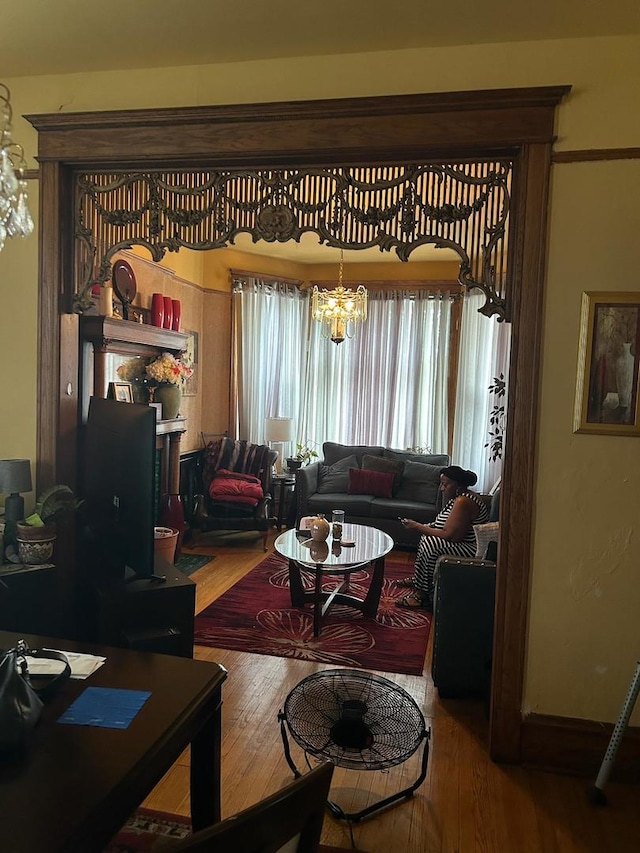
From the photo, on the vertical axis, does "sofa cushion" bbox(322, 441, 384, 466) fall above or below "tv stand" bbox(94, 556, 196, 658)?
above

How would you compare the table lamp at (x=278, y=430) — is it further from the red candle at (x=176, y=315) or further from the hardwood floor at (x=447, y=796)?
the hardwood floor at (x=447, y=796)

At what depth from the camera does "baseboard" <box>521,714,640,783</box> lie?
257 cm

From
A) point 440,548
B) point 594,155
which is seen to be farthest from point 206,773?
point 440,548

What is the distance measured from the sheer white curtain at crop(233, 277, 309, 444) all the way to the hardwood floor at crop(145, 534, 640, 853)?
422cm

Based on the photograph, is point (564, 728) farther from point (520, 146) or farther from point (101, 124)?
point (101, 124)

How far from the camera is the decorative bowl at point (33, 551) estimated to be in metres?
2.90

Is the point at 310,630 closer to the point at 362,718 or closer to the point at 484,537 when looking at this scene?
the point at 484,537

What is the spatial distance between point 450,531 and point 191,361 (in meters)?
3.50

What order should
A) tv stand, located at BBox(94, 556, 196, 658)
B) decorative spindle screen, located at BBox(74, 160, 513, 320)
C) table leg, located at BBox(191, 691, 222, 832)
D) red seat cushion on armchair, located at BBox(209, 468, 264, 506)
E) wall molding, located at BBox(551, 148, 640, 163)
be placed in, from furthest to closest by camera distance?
red seat cushion on armchair, located at BBox(209, 468, 264, 506) < tv stand, located at BBox(94, 556, 196, 658) < decorative spindle screen, located at BBox(74, 160, 513, 320) < wall molding, located at BBox(551, 148, 640, 163) < table leg, located at BBox(191, 691, 222, 832)

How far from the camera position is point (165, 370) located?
5344 millimetres

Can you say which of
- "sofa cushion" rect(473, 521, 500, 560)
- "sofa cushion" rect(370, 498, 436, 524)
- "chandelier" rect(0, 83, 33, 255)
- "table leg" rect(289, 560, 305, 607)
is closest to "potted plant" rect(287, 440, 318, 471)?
"sofa cushion" rect(370, 498, 436, 524)

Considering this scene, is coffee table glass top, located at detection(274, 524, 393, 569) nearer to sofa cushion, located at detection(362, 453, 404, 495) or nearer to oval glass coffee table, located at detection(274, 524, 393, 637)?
oval glass coffee table, located at detection(274, 524, 393, 637)

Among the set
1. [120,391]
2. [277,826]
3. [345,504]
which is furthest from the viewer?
[345,504]

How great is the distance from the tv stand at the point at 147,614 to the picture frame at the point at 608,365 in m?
1.90
